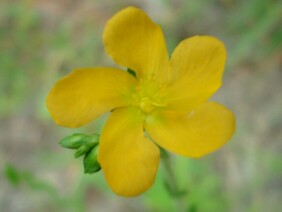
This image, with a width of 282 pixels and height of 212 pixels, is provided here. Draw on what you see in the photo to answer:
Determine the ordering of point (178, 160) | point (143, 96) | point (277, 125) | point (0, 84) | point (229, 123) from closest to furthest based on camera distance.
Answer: point (229, 123) → point (143, 96) → point (178, 160) → point (277, 125) → point (0, 84)

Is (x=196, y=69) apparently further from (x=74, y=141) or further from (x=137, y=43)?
(x=74, y=141)

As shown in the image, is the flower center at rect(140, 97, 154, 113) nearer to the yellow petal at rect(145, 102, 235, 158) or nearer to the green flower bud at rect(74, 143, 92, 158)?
the yellow petal at rect(145, 102, 235, 158)

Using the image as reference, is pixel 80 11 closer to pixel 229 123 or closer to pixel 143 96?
pixel 143 96

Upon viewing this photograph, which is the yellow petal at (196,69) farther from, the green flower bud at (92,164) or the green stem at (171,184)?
the green flower bud at (92,164)

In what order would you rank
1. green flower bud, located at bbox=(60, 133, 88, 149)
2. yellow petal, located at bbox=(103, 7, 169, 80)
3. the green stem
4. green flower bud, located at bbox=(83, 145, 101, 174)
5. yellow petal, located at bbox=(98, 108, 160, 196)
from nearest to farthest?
1. yellow petal, located at bbox=(98, 108, 160, 196)
2. yellow petal, located at bbox=(103, 7, 169, 80)
3. green flower bud, located at bbox=(83, 145, 101, 174)
4. green flower bud, located at bbox=(60, 133, 88, 149)
5. the green stem

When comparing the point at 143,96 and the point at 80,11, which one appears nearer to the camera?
the point at 143,96

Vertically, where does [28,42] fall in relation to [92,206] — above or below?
above

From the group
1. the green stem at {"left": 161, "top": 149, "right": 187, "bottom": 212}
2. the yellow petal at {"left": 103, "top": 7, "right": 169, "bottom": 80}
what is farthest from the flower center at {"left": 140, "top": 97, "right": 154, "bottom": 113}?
the green stem at {"left": 161, "top": 149, "right": 187, "bottom": 212}

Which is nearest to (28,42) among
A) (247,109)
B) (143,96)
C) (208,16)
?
(208,16)
